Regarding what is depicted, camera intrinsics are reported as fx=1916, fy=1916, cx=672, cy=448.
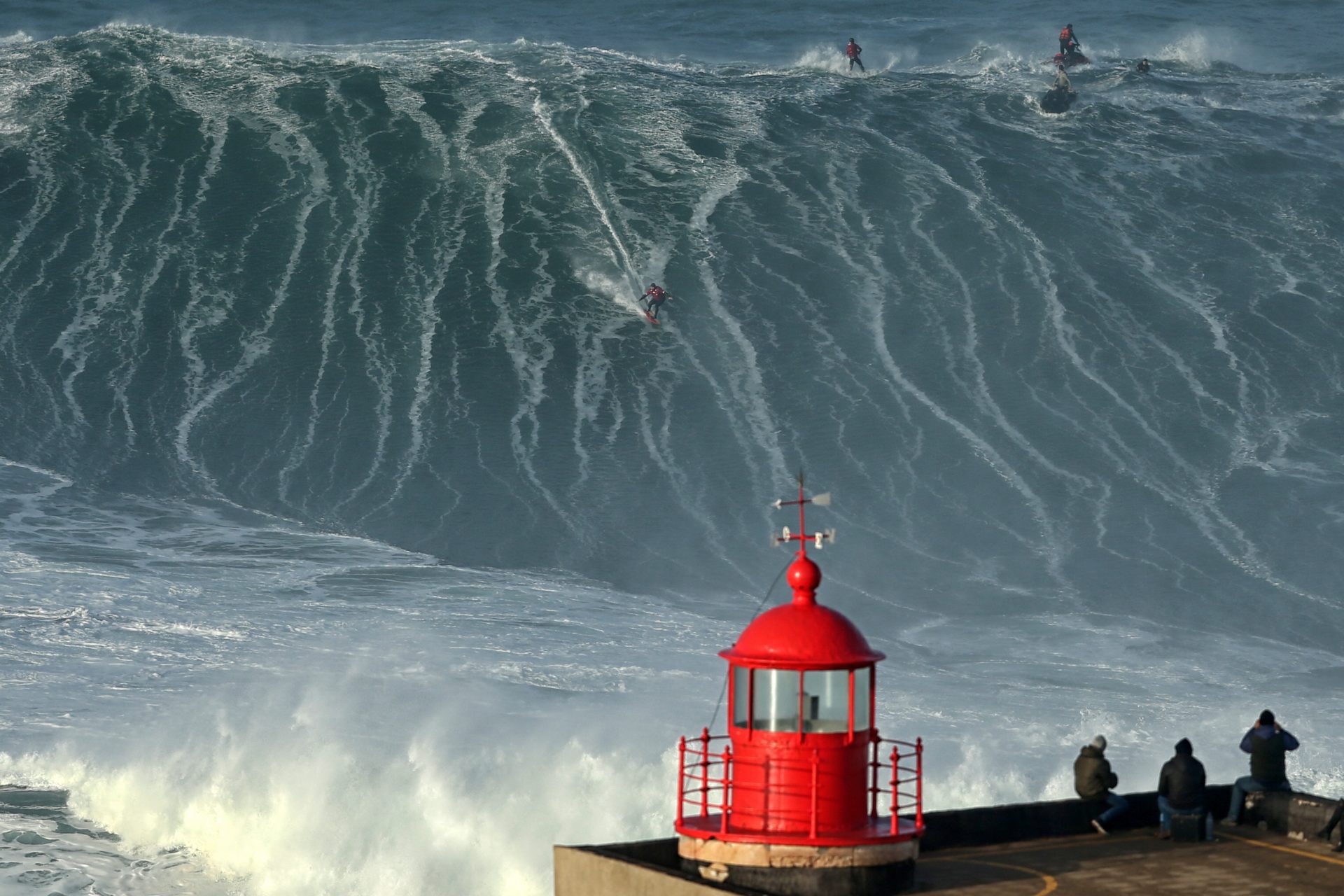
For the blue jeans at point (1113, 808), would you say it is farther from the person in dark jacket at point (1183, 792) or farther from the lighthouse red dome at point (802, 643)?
the lighthouse red dome at point (802, 643)

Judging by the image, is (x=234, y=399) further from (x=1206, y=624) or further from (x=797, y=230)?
(x=1206, y=624)

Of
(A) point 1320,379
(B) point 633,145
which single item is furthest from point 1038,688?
(B) point 633,145

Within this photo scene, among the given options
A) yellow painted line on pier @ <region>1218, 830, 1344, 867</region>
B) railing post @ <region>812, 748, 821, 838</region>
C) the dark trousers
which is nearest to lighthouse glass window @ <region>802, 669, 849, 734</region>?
railing post @ <region>812, 748, 821, 838</region>

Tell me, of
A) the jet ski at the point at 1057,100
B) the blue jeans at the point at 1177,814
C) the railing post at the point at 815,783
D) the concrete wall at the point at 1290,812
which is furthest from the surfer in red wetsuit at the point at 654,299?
the railing post at the point at 815,783

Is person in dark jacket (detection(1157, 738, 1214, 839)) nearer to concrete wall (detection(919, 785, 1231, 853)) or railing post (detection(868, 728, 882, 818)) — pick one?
concrete wall (detection(919, 785, 1231, 853))

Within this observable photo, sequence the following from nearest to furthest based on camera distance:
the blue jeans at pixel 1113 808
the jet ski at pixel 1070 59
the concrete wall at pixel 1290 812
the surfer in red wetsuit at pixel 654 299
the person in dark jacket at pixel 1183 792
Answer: the person in dark jacket at pixel 1183 792 < the concrete wall at pixel 1290 812 < the blue jeans at pixel 1113 808 < the surfer in red wetsuit at pixel 654 299 < the jet ski at pixel 1070 59

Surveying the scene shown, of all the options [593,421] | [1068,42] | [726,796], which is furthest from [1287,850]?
[1068,42]
